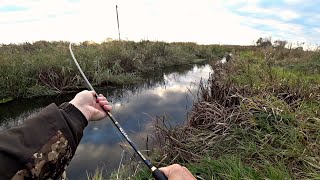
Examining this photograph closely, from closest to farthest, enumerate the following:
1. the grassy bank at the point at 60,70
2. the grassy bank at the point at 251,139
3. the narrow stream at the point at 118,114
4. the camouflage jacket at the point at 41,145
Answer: the camouflage jacket at the point at 41,145 → the grassy bank at the point at 251,139 → the narrow stream at the point at 118,114 → the grassy bank at the point at 60,70

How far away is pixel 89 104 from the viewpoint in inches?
65.7

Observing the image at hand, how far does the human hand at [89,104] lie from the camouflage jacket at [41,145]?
0.57ft

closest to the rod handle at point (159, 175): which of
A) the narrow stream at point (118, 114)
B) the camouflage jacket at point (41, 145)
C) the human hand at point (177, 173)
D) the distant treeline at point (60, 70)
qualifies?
the human hand at point (177, 173)

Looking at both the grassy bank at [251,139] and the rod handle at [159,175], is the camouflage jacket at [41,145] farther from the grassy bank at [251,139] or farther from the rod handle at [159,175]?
the grassy bank at [251,139]

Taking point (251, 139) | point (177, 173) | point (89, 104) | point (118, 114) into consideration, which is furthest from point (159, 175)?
point (118, 114)

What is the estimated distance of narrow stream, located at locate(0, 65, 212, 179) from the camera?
18.1ft

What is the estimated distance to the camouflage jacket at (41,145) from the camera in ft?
3.42

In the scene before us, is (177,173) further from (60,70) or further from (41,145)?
(60,70)

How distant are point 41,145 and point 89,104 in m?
0.56

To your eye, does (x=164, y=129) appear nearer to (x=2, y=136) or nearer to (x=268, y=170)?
Result: (x=268, y=170)

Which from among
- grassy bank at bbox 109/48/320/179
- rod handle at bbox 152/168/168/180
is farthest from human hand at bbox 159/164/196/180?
grassy bank at bbox 109/48/320/179

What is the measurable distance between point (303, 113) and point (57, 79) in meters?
8.14

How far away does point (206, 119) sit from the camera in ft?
16.2

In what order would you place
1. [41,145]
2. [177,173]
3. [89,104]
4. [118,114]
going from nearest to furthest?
[41,145]
[177,173]
[89,104]
[118,114]
